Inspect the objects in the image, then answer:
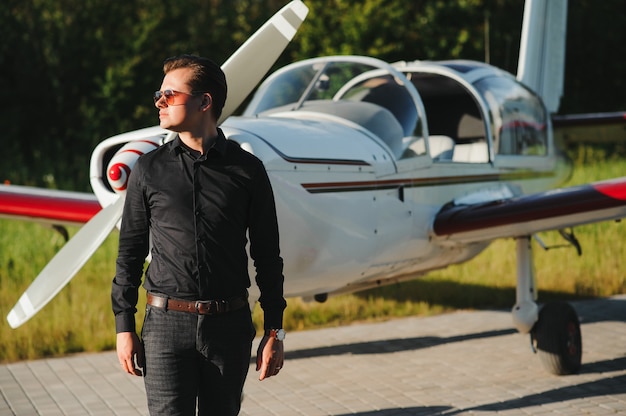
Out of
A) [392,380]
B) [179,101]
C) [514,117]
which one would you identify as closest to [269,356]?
[179,101]

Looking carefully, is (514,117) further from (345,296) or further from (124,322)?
(124,322)

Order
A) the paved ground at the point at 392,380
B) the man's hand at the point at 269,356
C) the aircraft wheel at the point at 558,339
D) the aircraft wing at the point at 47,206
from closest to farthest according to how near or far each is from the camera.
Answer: the man's hand at the point at 269,356 < the paved ground at the point at 392,380 < the aircraft wheel at the point at 558,339 < the aircraft wing at the point at 47,206

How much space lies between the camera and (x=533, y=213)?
19.7ft

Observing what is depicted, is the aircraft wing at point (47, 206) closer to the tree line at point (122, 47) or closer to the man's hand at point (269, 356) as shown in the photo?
the man's hand at point (269, 356)

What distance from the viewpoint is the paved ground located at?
5.27 m

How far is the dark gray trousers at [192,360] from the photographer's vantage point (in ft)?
9.28

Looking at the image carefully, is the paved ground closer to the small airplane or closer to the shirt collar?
the small airplane

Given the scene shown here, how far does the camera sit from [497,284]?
9.54 meters

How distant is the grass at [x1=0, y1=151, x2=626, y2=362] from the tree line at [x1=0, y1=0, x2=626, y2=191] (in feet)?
20.4

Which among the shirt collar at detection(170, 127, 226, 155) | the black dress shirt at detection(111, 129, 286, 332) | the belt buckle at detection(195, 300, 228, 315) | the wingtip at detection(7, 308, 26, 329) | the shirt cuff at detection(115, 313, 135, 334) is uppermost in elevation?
the shirt collar at detection(170, 127, 226, 155)

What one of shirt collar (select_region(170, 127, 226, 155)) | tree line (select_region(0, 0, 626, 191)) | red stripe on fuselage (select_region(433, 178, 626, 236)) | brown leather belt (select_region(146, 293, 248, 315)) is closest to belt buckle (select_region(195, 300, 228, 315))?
brown leather belt (select_region(146, 293, 248, 315))

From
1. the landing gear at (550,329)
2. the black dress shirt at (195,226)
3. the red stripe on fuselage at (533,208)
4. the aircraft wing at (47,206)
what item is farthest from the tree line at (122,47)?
the black dress shirt at (195,226)

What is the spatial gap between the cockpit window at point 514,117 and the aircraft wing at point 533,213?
1.27 metres

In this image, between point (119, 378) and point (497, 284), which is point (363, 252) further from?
point (497, 284)
